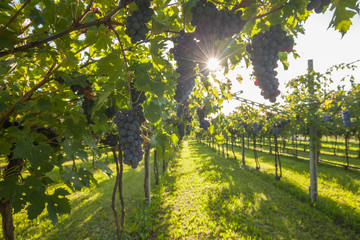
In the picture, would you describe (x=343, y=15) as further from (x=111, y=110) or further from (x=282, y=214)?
(x=282, y=214)

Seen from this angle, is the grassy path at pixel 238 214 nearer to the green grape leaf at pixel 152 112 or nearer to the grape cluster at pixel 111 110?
the grape cluster at pixel 111 110

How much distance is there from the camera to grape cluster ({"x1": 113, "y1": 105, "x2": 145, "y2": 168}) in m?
1.58

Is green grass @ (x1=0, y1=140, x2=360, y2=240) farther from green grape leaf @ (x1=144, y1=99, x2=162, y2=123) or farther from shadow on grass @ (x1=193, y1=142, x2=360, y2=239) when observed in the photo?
green grape leaf @ (x1=144, y1=99, x2=162, y2=123)

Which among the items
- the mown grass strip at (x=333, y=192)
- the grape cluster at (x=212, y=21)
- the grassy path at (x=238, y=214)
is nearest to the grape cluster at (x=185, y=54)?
the grape cluster at (x=212, y=21)

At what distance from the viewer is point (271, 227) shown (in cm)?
546

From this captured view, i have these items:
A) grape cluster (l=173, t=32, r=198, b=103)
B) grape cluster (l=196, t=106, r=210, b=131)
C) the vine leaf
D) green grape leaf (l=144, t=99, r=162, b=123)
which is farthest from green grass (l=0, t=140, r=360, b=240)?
the vine leaf

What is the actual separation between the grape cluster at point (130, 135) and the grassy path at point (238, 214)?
170 inches

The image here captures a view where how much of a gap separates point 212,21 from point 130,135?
1.18 m

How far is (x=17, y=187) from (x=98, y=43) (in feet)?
4.49

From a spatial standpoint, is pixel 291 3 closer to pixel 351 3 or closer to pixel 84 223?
pixel 351 3

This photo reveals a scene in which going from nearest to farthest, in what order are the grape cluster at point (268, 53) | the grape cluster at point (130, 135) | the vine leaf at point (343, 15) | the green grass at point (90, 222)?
the vine leaf at point (343, 15), the grape cluster at point (268, 53), the grape cluster at point (130, 135), the green grass at point (90, 222)

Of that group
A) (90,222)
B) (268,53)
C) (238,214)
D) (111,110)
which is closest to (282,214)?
(238,214)

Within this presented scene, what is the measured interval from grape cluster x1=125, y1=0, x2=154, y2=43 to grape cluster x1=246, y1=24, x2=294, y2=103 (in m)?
0.95

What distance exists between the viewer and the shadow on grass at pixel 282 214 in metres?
5.27
